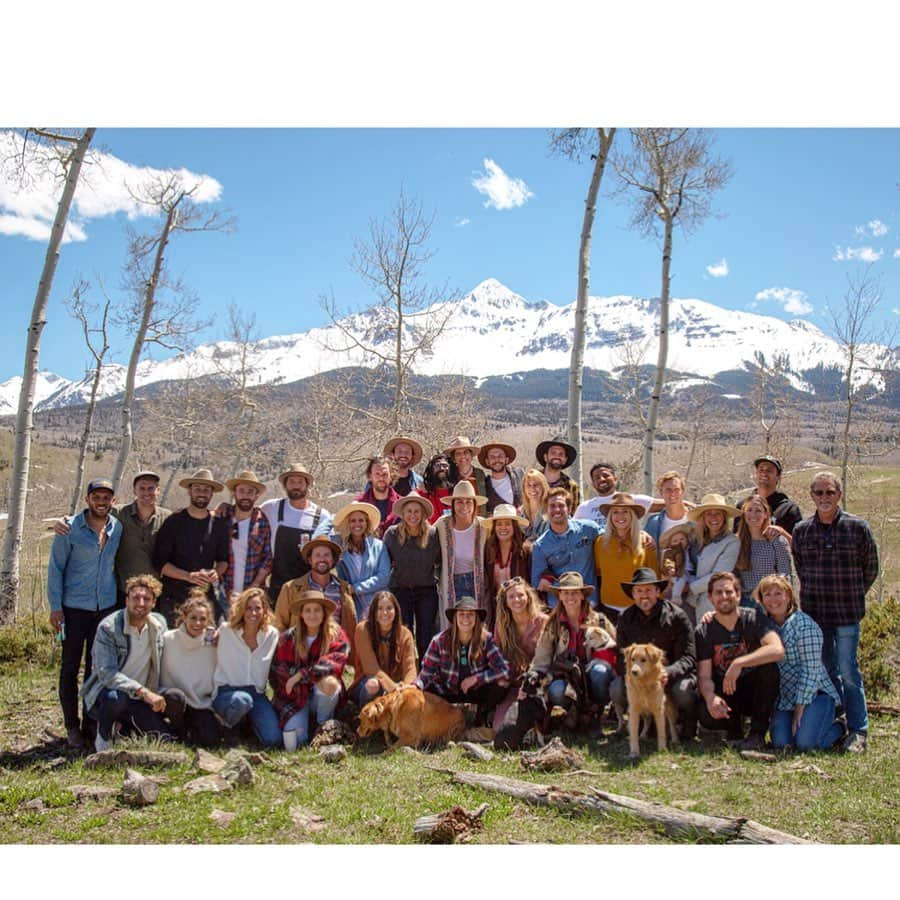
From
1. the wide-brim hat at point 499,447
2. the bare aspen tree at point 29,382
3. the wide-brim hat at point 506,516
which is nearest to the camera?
the wide-brim hat at point 506,516

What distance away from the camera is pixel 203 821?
5.18 metres

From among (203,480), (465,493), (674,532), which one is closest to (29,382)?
(203,480)

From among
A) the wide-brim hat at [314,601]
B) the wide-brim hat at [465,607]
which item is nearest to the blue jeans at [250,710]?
the wide-brim hat at [314,601]

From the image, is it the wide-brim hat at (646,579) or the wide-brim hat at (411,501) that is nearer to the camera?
the wide-brim hat at (646,579)

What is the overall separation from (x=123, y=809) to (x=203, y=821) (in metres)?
0.67

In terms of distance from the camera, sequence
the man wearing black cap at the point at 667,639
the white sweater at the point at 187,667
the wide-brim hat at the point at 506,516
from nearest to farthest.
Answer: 1. the man wearing black cap at the point at 667,639
2. the white sweater at the point at 187,667
3. the wide-brim hat at the point at 506,516

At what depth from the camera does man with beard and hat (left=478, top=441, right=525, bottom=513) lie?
29.0 ft

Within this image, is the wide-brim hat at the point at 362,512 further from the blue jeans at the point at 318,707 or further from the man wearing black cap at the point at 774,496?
the man wearing black cap at the point at 774,496

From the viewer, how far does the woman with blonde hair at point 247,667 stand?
693 cm

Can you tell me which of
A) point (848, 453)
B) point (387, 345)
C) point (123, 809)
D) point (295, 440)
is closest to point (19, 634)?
point (123, 809)

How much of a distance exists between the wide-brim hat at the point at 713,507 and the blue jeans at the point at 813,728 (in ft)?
5.69

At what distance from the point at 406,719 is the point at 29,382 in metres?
8.98

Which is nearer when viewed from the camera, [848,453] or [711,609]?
[711,609]

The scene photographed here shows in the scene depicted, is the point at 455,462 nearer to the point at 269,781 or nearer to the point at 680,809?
the point at 269,781
